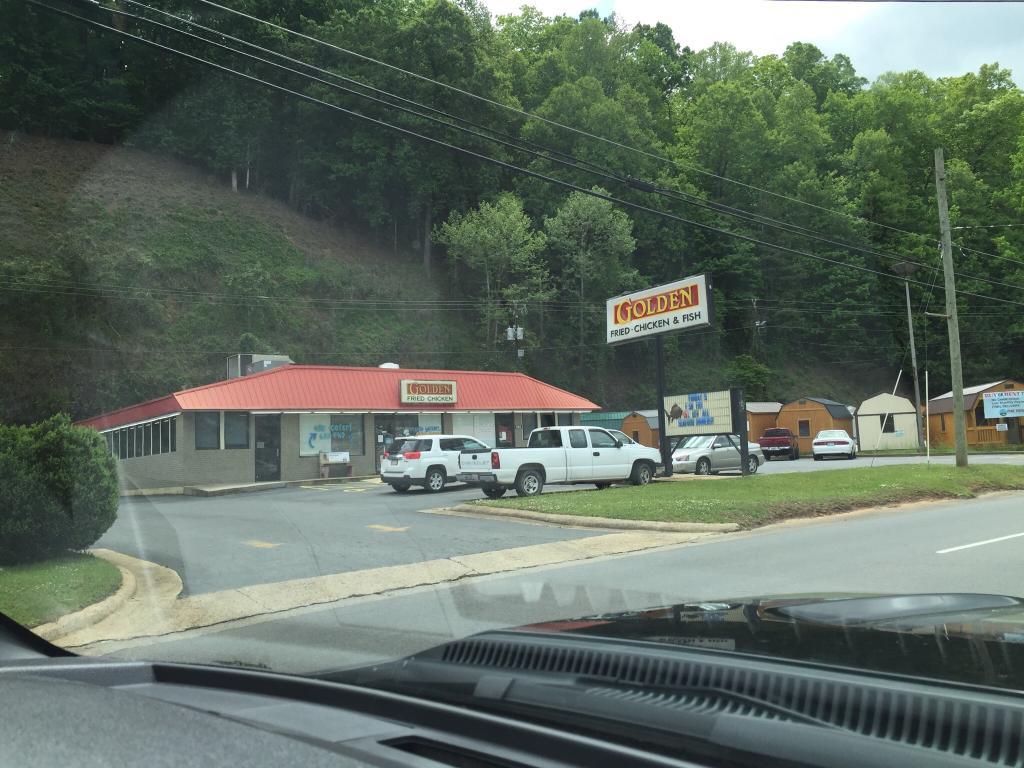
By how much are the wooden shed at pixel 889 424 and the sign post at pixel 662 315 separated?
3077cm

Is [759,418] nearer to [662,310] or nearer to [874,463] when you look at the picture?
[874,463]

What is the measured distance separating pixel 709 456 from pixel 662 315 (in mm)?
7612

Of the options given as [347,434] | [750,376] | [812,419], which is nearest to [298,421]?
[347,434]

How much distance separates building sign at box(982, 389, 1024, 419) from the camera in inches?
1722

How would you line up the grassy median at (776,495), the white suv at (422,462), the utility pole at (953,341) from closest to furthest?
the grassy median at (776,495) < the utility pole at (953,341) < the white suv at (422,462)

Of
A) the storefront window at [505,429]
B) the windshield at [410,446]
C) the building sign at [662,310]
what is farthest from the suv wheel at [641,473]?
the storefront window at [505,429]

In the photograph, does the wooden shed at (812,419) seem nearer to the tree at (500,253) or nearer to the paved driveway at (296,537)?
the tree at (500,253)

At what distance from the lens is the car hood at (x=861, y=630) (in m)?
2.37

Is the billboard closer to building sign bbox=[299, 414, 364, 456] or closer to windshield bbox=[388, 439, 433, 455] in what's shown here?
windshield bbox=[388, 439, 433, 455]

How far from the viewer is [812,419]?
5256 centimetres

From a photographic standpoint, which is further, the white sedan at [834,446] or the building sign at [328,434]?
the white sedan at [834,446]

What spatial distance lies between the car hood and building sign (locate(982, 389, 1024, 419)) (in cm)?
4669

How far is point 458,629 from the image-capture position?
7.93 meters

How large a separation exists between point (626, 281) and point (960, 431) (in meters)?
38.5
